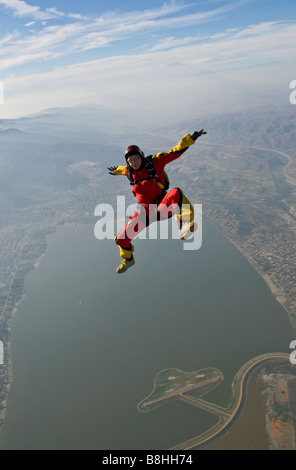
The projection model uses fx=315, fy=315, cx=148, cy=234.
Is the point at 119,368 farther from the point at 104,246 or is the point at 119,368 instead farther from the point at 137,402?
the point at 104,246

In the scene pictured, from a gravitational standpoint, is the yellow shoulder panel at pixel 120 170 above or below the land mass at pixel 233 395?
above

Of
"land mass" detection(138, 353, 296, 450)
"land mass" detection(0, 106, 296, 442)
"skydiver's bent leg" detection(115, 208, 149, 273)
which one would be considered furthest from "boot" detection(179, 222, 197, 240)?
"land mass" detection(0, 106, 296, 442)

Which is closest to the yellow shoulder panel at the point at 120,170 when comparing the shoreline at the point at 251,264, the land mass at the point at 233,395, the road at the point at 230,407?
the road at the point at 230,407

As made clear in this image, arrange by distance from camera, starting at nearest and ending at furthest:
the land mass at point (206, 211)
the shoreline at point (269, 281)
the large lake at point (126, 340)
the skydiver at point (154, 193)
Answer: the skydiver at point (154, 193)
the large lake at point (126, 340)
the shoreline at point (269, 281)
the land mass at point (206, 211)

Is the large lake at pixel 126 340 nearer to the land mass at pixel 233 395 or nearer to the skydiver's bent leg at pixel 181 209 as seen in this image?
the land mass at pixel 233 395

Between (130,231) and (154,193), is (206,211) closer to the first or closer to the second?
(130,231)

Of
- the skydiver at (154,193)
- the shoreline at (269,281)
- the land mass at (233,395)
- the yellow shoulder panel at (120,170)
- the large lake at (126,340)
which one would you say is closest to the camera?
the skydiver at (154,193)

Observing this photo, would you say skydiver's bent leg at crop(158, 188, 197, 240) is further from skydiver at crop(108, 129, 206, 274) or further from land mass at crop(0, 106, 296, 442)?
land mass at crop(0, 106, 296, 442)
